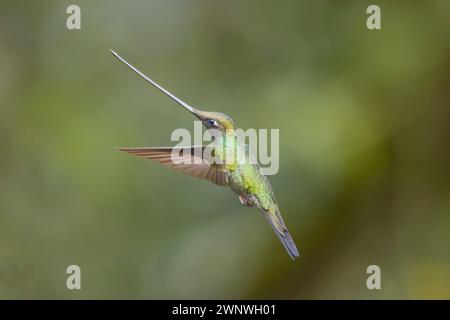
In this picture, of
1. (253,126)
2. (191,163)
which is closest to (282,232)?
(191,163)

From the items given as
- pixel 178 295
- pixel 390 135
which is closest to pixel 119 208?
pixel 178 295

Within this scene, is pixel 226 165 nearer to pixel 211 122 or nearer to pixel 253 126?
pixel 211 122

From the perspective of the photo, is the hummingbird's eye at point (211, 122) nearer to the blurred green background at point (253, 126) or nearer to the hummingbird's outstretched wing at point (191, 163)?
the hummingbird's outstretched wing at point (191, 163)

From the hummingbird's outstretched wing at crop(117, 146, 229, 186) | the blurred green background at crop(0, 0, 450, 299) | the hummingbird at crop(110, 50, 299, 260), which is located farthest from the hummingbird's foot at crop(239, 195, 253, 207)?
the blurred green background at crop(0, 0, 450, 299)

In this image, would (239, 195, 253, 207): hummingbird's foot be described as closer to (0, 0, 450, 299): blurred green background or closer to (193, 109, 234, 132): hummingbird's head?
(193, 109, 234, 132): hummingbird's head

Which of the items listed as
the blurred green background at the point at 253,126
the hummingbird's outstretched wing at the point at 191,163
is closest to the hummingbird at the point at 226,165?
the hummingbird's outstretched wing at the point at 191,163
